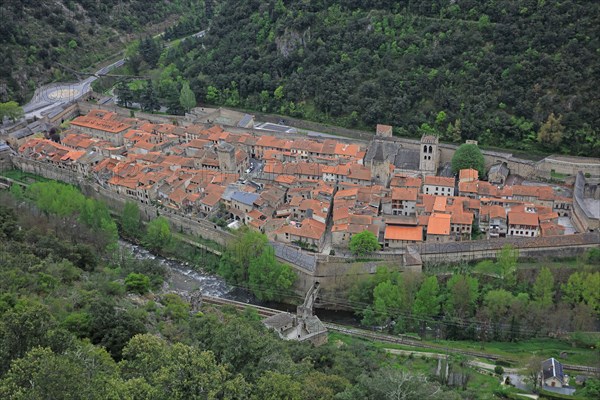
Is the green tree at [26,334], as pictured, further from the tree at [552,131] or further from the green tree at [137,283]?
the tree at [552,131]

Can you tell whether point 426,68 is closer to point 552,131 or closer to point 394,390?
point 552,131

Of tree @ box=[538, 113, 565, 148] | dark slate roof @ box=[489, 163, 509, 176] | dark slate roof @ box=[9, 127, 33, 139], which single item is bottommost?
dark slate roof @ box=[9, 127, 33, 139]

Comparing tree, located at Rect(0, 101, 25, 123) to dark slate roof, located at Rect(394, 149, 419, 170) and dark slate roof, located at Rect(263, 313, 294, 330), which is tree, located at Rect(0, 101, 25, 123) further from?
dark slate roof, located at Rect(263, 313, 294, 330)

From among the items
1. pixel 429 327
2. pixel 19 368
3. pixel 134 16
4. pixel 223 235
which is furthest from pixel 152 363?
pixel 134 16

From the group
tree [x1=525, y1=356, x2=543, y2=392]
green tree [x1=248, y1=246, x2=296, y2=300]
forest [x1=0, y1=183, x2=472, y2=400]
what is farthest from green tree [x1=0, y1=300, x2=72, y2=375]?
tree [x1=525, y1=356, x2=543, y2=392]

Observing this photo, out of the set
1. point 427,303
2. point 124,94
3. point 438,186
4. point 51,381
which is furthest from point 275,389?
point 124,94

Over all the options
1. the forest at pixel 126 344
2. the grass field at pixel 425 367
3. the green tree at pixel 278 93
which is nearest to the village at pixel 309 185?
the green tree at pixel 278 93

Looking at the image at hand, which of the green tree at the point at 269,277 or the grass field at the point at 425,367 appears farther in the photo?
the green tree at the point at 269,277
